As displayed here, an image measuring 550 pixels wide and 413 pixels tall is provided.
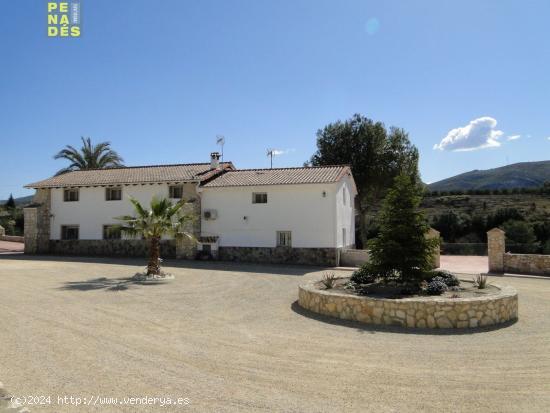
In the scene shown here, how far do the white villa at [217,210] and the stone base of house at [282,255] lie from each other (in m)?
0.06

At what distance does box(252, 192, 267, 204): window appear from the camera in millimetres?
24745

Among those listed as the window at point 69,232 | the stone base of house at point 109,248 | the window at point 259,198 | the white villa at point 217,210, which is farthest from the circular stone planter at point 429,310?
the window at point 69,232

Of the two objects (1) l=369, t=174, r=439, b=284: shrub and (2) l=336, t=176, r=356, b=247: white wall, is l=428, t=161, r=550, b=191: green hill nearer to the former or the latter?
(2) l=336, t=176, r=356, b=247: white wall

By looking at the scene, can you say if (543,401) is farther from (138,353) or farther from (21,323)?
(21,323)

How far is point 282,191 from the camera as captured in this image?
24.1m

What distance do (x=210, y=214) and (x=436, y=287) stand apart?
54.2 ft

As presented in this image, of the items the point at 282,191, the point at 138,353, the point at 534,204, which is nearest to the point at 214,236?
the point at 282,191

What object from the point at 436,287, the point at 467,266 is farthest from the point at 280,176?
the point at 436,287

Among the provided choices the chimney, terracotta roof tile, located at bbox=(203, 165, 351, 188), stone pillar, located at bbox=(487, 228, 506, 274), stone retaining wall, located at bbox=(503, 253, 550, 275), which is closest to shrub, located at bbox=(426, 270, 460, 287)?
stone pillar, located at bbox=(487, 228, 506, 274)

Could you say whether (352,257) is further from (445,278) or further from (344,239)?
(445,278)

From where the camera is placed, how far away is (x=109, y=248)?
2827 cm

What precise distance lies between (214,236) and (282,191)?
5.12 meters

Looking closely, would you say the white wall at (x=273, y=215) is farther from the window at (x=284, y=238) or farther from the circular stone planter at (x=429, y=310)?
the circular stone planter at (x=429, y=310)

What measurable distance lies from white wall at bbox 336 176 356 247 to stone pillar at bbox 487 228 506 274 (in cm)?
762
